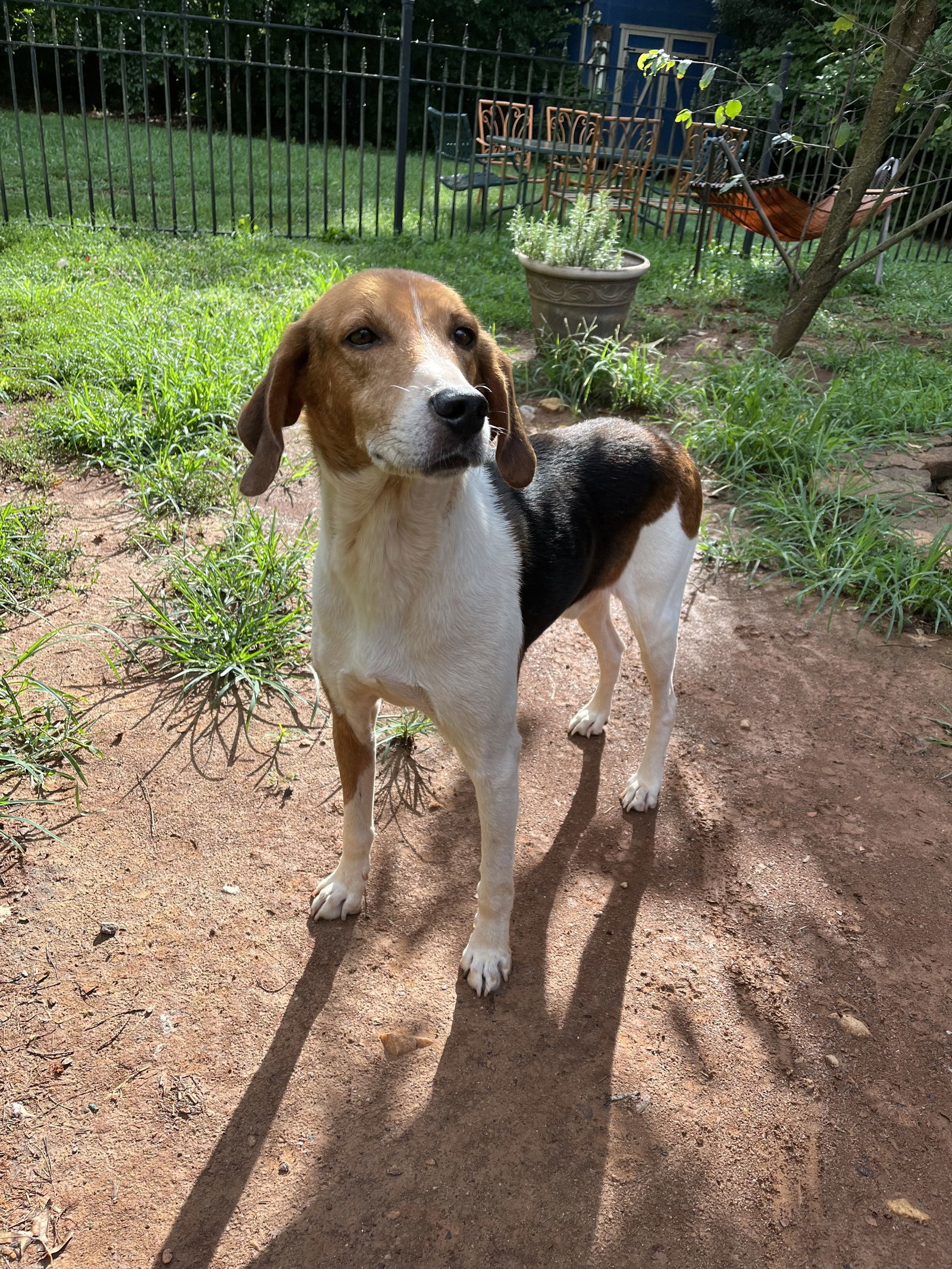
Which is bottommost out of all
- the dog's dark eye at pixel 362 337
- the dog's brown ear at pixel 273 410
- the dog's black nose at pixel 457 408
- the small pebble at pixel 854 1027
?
the small pebble at pixel 854 1027

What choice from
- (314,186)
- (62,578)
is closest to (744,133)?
(314,186)

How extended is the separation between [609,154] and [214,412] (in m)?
8.92

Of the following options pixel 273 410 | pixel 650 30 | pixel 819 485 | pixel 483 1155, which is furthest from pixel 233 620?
pixel 650 30

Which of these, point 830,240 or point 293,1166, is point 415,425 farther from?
point 830,240

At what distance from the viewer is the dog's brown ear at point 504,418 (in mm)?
2350

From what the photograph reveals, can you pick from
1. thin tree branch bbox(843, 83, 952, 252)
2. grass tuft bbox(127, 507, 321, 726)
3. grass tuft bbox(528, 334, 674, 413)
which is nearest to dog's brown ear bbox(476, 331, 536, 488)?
grass tuft bbox(127, 507, 321, 726)

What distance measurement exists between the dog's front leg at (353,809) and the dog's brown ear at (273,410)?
0.67 m

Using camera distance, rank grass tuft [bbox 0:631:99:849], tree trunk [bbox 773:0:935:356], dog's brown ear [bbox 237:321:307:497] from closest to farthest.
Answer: dog's brown ear [bbox 237:321:307:497] < grass tuft [bbox 0:631:99:849] < tree trunk [bbox 773:0:935:356]

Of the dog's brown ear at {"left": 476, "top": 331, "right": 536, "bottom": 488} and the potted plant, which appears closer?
the dog's brown ear at {"left": 476, "top": 331, "right": 536, "bottom": 488}

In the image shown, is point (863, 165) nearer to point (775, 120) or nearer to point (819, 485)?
point (819, 485)

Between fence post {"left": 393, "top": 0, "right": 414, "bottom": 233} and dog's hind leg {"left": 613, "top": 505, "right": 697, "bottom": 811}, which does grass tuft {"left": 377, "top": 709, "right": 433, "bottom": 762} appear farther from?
fence post {"left": 393, "top": 0, "right": 414, "bottom": 233}

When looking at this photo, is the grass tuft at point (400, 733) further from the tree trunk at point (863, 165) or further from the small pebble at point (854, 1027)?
the tree trunk at point (863, 165)

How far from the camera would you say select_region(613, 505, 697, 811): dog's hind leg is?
300 centimetres

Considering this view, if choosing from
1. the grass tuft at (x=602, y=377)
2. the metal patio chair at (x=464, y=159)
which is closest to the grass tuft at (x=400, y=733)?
the grass tuft at (x=602, y=377)
